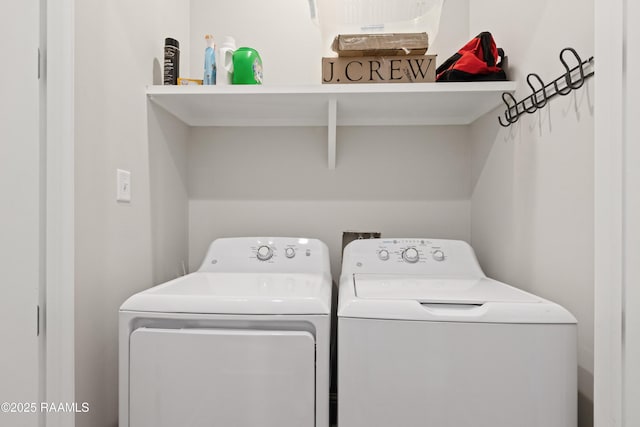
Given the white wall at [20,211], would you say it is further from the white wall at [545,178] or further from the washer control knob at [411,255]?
the white wall at [545,178]

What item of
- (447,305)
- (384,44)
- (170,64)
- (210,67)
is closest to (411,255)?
(447,305)

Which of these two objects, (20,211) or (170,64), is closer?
(20,211)

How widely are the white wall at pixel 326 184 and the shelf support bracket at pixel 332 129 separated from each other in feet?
0.27

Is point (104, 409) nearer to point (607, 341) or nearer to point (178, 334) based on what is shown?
point (178, 334)

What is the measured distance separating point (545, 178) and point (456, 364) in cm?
66

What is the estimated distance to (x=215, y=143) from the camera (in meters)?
1.80

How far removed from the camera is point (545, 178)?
3.67 feet

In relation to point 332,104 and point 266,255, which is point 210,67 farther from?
point 266,255

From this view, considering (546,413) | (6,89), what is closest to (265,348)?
(546,413)

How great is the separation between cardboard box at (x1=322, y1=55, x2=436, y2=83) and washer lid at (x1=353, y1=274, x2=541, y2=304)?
77 centimetres

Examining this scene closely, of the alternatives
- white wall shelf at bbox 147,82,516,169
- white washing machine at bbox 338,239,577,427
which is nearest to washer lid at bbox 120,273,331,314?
white washing machine at bbox 338,239,577,427

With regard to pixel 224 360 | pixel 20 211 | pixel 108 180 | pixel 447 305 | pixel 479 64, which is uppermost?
pixel 479 64

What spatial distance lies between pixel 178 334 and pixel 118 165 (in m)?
0.62

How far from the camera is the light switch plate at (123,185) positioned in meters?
1.17
